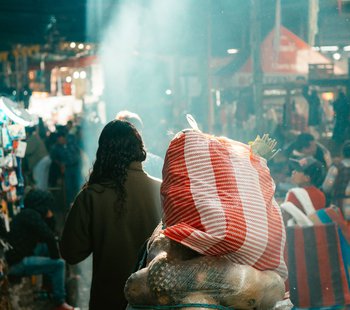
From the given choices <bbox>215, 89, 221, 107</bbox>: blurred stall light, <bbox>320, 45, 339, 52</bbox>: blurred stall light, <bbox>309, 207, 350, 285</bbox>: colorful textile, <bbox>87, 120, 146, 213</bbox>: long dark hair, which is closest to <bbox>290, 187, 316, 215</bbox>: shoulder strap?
<bbox>309, 207, 350, 285</bbox>: colorful textile

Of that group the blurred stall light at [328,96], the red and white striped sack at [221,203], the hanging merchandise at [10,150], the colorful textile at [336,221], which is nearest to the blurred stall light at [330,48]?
the blurred stall light at [328,96]

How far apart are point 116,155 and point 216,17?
739 cm

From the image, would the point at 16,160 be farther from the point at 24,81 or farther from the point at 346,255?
the point at 24,81

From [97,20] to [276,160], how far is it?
8.13 metres

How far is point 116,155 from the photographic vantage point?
414cm

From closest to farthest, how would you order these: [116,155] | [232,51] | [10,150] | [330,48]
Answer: [116,155], [10,150], [330,48], [232,51]

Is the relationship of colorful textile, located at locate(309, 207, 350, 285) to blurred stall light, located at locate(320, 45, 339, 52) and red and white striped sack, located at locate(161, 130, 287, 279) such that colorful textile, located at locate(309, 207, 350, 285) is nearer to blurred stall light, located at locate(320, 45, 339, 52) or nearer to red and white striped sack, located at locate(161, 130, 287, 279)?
red and white striped sack, located at locate(161, 130, 287, 279)

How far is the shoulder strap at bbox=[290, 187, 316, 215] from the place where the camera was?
6148 mm

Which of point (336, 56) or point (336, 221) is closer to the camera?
point (336, 221)

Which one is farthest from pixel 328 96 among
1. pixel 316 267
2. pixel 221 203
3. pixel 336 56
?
pixel 221 203

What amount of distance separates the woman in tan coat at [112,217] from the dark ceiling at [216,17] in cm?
478

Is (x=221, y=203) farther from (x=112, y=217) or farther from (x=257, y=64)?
(x=257, y=64)

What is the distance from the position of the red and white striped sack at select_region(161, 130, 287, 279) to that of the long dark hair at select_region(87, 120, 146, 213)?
1.26 meters

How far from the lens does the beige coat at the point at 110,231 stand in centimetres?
413
